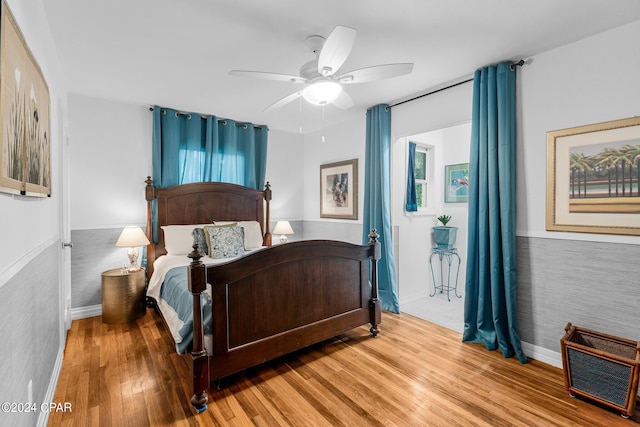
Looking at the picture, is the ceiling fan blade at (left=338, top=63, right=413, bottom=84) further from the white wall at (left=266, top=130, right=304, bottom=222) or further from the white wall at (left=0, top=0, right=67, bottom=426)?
the white wall at (left=266, top=130, right=304, bottom=222)

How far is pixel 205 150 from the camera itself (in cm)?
424

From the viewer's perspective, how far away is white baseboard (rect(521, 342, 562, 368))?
8.19ft

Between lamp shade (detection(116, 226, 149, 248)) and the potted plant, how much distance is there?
12.0 feet

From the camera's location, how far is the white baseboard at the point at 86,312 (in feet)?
11.5

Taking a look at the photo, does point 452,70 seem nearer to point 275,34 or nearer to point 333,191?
point 275,34

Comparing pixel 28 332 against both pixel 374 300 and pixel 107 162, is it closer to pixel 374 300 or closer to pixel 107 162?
pixel 374 300

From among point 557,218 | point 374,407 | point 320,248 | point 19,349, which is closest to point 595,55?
point 557,218

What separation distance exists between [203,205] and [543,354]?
12.8 ft

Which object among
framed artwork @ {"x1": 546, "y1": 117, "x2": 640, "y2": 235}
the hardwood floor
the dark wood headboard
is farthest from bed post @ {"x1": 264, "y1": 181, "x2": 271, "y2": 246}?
framed artwork @ {"x1": 546, "y1": 117, "x2": 640, "y2": 235}

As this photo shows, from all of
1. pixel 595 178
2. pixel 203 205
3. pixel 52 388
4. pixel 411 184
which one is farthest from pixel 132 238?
pixel 595 178

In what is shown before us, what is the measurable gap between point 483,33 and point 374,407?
2.66 meters

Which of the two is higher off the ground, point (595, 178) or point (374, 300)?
point (595, 178)

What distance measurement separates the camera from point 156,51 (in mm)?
2520

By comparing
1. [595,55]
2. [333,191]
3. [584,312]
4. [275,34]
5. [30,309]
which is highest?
[275,34]
